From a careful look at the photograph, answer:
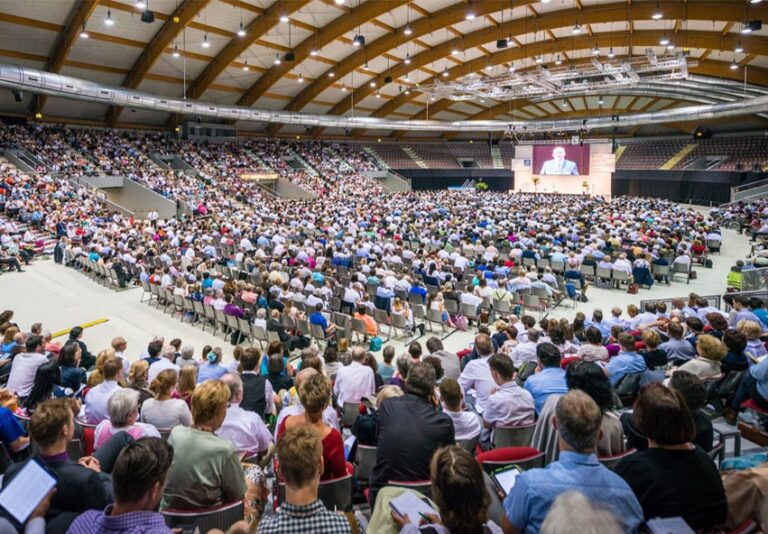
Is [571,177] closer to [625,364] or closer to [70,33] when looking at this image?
[70,33]

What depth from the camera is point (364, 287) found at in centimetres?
1158

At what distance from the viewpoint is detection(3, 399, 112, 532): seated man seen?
8.04 ft

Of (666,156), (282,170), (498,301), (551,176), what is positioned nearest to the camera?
(498,301)

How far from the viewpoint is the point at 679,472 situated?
233 centimetres

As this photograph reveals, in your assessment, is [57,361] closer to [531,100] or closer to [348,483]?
[348,483]

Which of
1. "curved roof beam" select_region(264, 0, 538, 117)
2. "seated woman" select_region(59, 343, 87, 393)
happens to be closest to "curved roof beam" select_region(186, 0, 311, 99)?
"curved roof beam" select_region(264, 0, 538, 117)

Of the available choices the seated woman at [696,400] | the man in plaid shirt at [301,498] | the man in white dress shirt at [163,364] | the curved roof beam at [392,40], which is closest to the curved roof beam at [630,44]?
the curved roof beam at [392,40]

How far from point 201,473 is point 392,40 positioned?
28.4 meters

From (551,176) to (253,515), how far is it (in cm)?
4647

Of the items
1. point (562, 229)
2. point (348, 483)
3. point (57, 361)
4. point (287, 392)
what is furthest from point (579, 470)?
point (562, 229)

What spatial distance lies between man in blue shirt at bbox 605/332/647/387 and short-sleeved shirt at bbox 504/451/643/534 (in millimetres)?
3159

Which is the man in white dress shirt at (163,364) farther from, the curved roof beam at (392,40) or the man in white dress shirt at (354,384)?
the curved roof beam at (392,40)

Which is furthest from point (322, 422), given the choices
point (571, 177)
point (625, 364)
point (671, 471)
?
point (571, 177)

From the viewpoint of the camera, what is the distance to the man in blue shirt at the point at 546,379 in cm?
427
